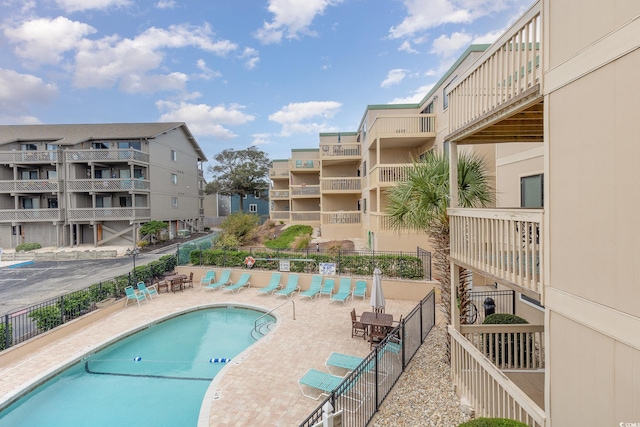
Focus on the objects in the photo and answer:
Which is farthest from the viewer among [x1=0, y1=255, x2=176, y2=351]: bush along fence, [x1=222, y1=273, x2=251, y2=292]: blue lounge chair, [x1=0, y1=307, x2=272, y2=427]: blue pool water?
[x1=222, y1=273, x2=251, y2=292]: blue lounge chair

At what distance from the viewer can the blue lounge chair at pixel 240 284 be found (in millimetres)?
15604

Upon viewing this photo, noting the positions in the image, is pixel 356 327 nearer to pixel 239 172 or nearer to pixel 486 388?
pixel 486 388

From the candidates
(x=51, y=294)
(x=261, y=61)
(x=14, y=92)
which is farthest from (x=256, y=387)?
(x=14, y=92)

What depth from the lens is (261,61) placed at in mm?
27547

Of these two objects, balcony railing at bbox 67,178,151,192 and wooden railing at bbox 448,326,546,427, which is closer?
wooden railing at bbox 448,326,546,427

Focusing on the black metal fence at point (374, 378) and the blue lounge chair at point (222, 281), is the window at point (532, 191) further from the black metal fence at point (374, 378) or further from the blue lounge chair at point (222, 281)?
the blue lounge chair at point (222, 281)

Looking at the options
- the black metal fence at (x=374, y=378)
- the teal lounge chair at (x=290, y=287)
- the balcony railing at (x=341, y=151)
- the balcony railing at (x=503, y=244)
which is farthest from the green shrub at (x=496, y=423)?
the balcony railing at (x=341, y=151)

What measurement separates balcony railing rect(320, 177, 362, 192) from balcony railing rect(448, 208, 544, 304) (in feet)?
61.3

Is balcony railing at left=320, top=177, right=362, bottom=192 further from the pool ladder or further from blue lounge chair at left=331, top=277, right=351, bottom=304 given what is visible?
the pool ladder

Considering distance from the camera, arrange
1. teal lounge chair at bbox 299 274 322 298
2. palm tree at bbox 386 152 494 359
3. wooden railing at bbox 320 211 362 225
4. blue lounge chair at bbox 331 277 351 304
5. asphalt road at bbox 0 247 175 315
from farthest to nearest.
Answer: wooden railing at bbox 320 211 362 225, asphalt road at bbox 0 247 175 315, teal lounge chair at bbox 299 274 322 298, blue lounge chair at bbox 331 277 351 304, palm tree at bbox 386 152 494 359

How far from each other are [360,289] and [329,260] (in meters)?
2.48

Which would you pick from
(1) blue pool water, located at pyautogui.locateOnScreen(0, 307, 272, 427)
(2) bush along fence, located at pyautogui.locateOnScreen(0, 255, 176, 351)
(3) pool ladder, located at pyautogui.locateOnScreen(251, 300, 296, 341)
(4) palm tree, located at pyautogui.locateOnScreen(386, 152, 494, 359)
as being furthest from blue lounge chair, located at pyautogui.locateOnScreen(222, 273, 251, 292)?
(4) palm tree, located at pyautogui.locateOnScreen(386, 152, 494, 359)

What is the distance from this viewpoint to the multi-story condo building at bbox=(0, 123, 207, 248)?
93.8ft

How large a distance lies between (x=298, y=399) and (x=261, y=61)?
94.3ft
